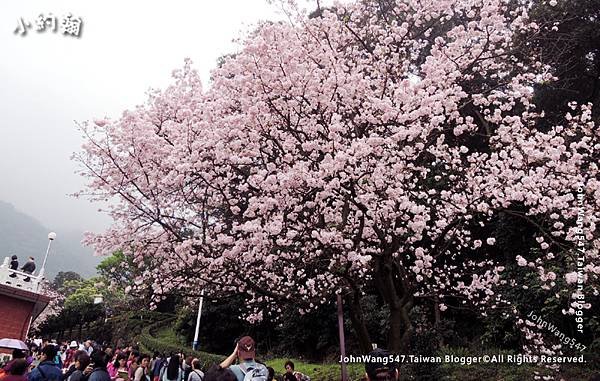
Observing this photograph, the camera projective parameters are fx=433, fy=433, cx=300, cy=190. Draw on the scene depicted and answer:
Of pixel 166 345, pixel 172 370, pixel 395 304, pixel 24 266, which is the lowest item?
pixel 166 345

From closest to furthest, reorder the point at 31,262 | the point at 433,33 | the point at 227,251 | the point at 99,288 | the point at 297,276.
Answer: the point at 227,251
the point at 297,276
the point at 433,33
the point at 31,262
the point at 99,288

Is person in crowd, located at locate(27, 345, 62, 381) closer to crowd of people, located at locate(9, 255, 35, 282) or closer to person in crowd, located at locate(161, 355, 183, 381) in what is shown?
person in crowd, located at locate(161, 355, 183, 381)

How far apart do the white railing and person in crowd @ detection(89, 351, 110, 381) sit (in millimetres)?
16939

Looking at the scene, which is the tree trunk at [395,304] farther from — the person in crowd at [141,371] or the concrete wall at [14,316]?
the concrete wall at [14,316]

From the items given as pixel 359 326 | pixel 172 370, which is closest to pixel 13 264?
pixel 172 370

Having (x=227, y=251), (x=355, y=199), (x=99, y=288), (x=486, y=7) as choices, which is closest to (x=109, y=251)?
(x=227, y=251)

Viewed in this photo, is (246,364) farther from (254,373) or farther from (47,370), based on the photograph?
(47,370)

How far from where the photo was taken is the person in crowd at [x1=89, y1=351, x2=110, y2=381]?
188 inches

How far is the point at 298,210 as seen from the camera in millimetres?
7141

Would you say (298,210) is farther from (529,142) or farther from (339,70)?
(529,142)

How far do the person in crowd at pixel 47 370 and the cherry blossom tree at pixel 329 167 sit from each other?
289 cm

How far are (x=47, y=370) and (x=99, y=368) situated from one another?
655 mm

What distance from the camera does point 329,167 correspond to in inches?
260

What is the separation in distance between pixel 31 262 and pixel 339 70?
1896cm
